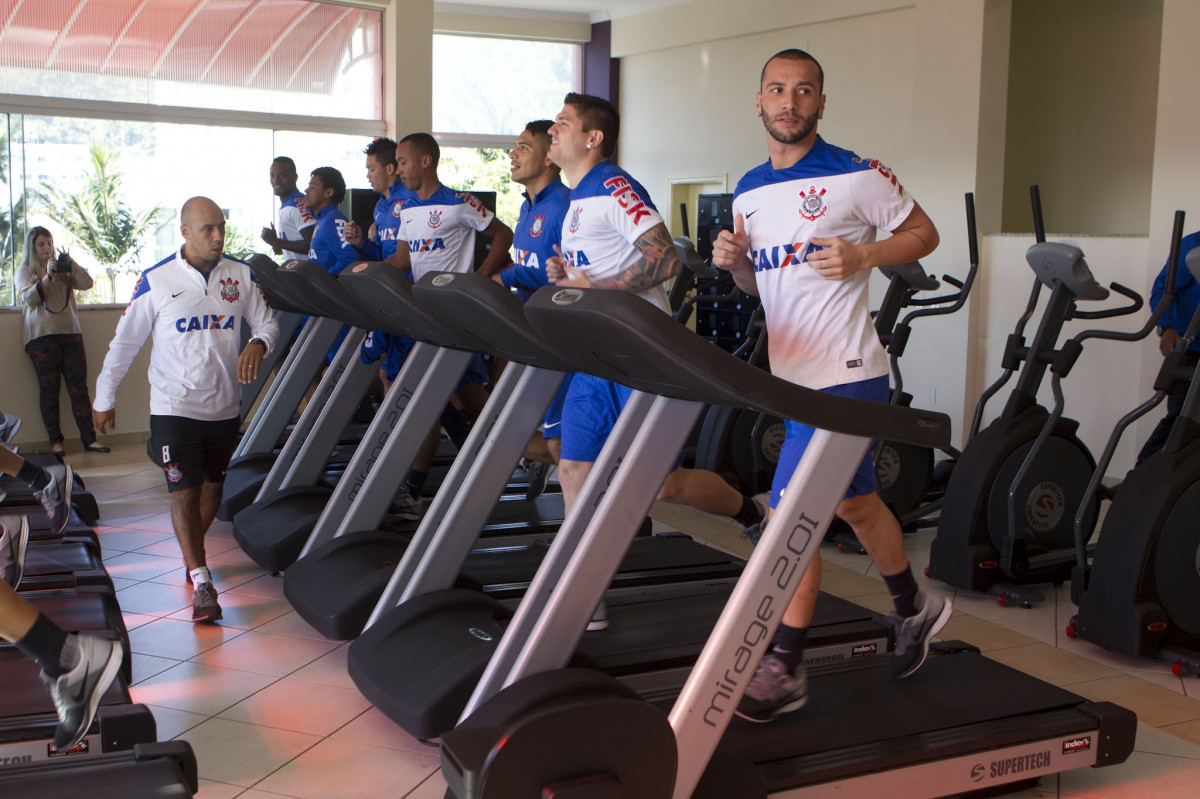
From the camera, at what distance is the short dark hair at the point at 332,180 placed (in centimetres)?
712

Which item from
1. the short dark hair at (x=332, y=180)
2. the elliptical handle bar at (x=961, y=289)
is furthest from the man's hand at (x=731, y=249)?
the short dark hair at (x=332, y=180)

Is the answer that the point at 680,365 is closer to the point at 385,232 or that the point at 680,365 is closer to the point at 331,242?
the point at 385,232

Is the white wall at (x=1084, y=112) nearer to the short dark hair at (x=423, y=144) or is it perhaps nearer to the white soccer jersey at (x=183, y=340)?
the short dark hair at (x=423, y=144)

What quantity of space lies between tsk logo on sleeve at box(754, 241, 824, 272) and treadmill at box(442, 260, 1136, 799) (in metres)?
0.50

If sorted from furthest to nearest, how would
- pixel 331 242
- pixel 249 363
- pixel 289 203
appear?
pixel 289 203
pixel 331 242
pixel 249 363

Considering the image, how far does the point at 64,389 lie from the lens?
7242 millimetres

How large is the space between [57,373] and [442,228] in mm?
3006

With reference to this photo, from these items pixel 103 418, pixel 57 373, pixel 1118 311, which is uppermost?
pixel 1118 311

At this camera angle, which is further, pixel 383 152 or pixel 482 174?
pixel 482 174

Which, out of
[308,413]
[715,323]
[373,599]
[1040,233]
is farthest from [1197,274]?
[715,323]

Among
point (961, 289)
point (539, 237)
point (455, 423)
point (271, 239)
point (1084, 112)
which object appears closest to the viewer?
point (539, 237)

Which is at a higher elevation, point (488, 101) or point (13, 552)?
point (488, 101)

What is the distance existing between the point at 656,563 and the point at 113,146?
17.7ft

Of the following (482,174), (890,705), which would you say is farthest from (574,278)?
(482,174)
